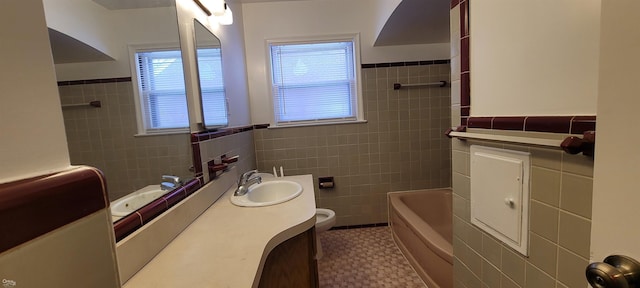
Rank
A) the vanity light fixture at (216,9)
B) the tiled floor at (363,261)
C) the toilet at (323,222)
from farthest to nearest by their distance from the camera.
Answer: the toilet at (323,222), the tiled floor at (363,261), the vanity light fixture at (216,9)

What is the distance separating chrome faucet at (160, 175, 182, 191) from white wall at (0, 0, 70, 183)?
32.0 inches

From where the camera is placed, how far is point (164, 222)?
3.11 ft

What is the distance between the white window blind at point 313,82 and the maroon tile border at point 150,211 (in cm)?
160

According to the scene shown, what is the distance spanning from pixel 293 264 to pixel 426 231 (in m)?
1.23

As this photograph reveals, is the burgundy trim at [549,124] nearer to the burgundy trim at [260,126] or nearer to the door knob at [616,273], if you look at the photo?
the door knob at [616,273]

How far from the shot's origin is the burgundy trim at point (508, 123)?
910 millimetres

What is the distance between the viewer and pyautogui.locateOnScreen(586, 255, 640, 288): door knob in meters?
0.39

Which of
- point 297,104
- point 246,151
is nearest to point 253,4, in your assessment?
point 297,104

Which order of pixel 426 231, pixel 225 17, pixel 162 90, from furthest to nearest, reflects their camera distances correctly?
pixel 426 231 → pixel 225 17 → pixel 162 90

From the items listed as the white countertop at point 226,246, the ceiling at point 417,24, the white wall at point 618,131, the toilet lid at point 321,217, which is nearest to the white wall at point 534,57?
the white wall at point 618,131

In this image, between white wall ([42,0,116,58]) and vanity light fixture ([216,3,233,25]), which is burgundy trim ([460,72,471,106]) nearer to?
white wall ([42,0,116,58])

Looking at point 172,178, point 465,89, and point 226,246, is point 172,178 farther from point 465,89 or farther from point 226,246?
point 465,89

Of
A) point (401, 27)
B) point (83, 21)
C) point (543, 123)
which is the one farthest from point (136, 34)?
point (401, 27)

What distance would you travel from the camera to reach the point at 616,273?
15.8 inches
